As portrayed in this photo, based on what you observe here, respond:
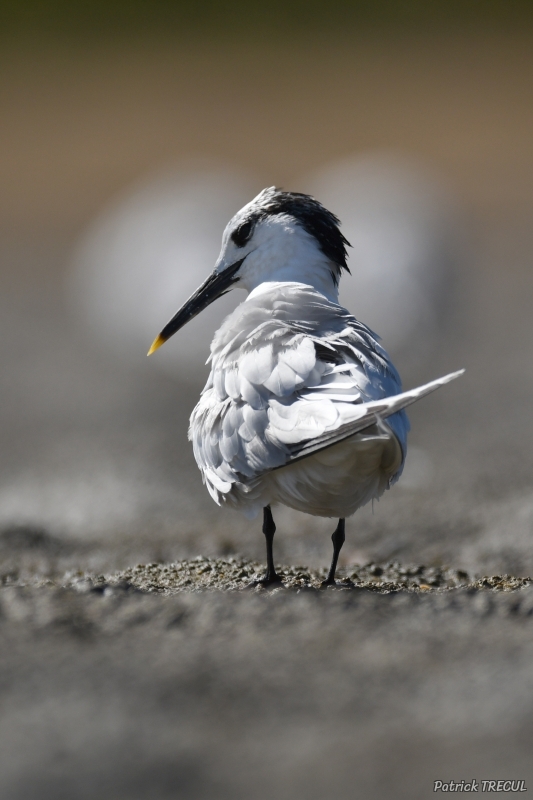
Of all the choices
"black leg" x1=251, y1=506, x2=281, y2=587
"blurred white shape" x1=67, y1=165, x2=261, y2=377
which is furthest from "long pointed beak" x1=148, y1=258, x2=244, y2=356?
"blurred white shape" x1=67, y1=165, x2=261, y2=377

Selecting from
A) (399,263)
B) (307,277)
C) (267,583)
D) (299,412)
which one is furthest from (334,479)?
(399,263)

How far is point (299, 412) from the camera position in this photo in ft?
10.4

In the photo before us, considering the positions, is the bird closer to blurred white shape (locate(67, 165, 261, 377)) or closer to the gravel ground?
the gravel ground

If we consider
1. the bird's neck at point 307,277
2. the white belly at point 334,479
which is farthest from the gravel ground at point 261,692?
the bird's neck at point 307,277

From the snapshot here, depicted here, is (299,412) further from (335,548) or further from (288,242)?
(288,242)

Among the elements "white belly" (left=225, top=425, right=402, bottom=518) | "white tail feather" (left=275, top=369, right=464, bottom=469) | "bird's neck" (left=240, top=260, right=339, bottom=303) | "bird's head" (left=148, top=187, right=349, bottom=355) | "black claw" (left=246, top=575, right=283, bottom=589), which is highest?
"bird's head" (left=148, top=187, right=349, bottom=355)

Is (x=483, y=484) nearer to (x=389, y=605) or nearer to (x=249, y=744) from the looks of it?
(x=389, y=605)

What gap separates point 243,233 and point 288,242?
236mm

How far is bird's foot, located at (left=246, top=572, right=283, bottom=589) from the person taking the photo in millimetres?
3671

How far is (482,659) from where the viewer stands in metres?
2.62

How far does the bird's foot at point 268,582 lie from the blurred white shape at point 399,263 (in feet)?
15.4

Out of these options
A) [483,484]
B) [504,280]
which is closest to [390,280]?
[504,280]

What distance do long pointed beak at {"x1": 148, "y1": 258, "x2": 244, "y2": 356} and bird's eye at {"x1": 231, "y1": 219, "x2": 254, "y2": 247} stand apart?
9 centimetres

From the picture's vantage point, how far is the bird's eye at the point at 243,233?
4.39 metres
